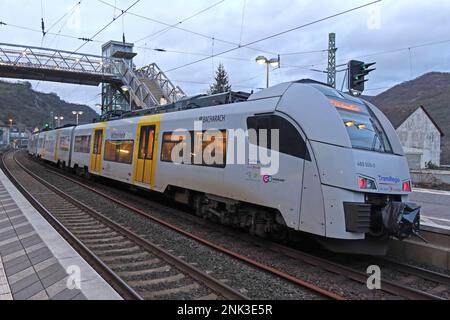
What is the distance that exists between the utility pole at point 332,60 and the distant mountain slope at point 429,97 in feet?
262

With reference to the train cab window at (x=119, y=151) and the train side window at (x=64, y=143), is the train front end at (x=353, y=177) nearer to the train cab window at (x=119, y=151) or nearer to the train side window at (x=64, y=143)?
the train cab window at (x=119, y=151)

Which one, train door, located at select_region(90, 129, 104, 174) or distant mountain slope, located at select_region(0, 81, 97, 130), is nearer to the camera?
train door, located at select_region(90, 129, 104, 174)

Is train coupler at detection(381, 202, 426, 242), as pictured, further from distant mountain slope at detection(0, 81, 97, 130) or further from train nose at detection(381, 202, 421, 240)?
distant mountain slope at detection(0, 81, 97, 130)

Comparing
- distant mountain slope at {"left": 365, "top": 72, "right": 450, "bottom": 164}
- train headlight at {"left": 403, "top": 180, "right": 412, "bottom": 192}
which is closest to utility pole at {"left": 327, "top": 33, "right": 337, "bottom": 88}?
train headlight at {"left": 403, "top": 180, "right": 412, "bottom": 192}

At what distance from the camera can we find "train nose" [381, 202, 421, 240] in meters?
6.62

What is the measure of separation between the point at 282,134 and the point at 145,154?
6.21m

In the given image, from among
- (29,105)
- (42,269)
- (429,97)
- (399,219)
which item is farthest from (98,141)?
(29,105)

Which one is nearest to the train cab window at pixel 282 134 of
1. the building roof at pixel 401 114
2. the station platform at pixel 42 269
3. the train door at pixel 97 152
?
the station platform at pixel 42 269

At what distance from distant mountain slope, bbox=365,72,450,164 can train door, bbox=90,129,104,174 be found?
85.2 meters

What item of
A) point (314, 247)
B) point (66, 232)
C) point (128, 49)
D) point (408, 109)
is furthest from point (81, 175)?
point (408, 109)

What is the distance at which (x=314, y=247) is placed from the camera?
8352 mm

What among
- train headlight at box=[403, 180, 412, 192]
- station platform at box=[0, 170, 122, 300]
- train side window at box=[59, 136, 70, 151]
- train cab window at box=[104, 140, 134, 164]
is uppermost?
train side window at box=[59, 136, 70, 151]

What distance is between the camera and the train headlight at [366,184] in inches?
260
